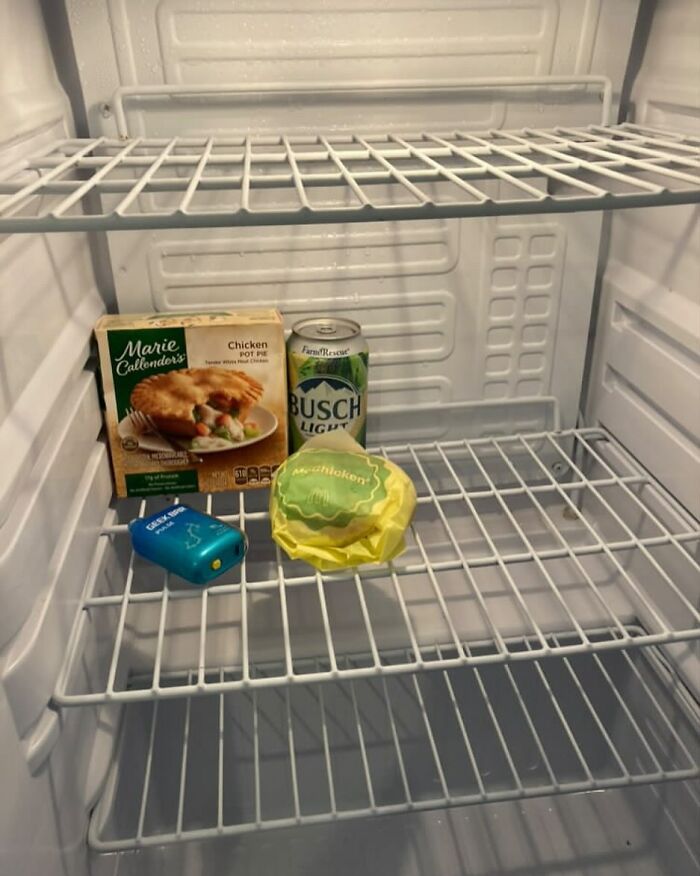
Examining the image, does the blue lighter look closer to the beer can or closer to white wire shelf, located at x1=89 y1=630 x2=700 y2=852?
the beer can

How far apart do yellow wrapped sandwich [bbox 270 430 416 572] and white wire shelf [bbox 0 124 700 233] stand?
0.31 m

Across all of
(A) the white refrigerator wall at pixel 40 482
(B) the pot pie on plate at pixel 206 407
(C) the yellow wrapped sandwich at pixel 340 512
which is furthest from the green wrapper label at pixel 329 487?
(A) the white refrigerator wall at pixel 40 482

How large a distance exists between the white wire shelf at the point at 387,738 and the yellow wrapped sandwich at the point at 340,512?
0.34 metres

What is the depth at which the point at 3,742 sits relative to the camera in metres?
0.61

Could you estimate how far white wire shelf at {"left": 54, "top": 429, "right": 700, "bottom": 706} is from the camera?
901mm

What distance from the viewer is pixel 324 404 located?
3.35 ft

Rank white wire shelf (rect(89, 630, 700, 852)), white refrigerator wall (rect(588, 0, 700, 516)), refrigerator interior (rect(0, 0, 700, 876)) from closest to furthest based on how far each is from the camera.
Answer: refrigerator interior (rect(0, 0, 700, 876)) < white refrigerator wall (rect(588, 0, 700, 516)) < white wire shelf (rect(89, 630, 700, 852))

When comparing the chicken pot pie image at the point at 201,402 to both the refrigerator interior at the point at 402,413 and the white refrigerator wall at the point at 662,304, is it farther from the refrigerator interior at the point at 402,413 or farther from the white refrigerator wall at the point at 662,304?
the white refrigerator wall at the point at 662,304

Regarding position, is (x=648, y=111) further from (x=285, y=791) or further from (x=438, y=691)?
(x=285, y=791)

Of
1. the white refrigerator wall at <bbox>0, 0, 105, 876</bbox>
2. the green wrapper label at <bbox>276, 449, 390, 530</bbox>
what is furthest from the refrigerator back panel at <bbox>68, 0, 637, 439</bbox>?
the green wrapper label at <bbox>276, 449, 390, 530</bbox>

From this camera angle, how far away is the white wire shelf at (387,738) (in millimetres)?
1105

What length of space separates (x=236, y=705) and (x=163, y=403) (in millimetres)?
476

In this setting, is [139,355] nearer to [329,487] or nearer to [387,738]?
[329,487]

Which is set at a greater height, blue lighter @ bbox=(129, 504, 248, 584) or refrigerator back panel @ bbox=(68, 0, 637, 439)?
refrigerator back panel @ bbox=(68, 0, 637, 439)
